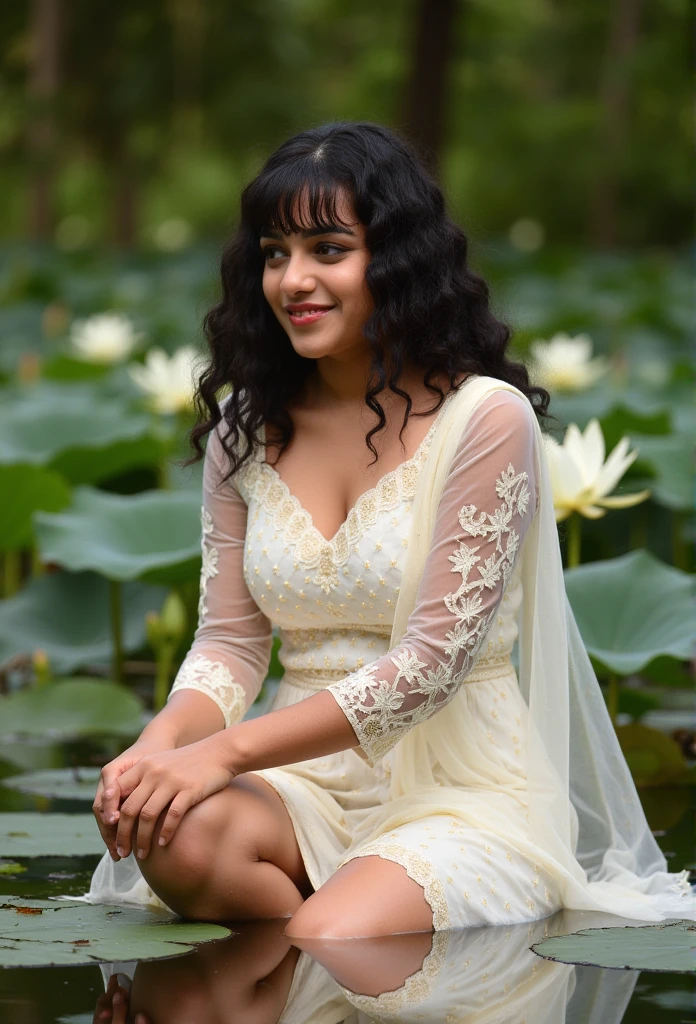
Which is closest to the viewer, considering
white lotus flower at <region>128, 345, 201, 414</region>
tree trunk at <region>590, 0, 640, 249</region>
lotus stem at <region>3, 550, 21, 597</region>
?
lotus stem at <region>3, 550, 21, 597</region>

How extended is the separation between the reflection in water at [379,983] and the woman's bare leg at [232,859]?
68mm

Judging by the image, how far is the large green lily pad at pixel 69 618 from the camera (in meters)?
4.23

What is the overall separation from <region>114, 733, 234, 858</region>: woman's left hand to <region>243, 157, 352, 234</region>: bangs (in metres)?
0.83

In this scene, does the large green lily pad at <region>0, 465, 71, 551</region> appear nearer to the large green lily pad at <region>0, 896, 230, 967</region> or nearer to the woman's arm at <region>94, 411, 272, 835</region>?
the woman's arm at <region>94, 411, 272, 835</region>

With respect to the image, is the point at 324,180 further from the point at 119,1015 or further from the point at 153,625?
the point at 153,625

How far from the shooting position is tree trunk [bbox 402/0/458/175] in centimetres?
1243

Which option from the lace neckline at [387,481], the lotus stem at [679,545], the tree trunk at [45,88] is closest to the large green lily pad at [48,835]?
the lace neckline at [387,481]

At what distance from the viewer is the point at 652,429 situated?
17.3ft

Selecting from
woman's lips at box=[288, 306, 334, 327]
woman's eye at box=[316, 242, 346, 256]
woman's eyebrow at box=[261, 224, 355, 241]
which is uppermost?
woman's eyebrow at box=[261, 224, 355, 241]

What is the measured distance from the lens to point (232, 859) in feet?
7.84

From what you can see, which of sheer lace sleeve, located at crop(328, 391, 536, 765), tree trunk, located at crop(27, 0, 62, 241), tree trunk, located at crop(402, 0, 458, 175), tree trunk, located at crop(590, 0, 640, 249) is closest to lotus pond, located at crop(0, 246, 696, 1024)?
sheer lace sleeve, located at crop(328, 391, 536, 765)

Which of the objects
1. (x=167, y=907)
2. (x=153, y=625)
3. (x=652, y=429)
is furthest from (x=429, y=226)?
(x=652, y=429)

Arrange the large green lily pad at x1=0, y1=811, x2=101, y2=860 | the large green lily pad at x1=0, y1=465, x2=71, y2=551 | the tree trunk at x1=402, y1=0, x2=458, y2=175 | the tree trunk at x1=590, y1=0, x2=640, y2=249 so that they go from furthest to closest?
the tree trunk at x1=590, y1=0, x2=640, y2=249 < the tree trunk at x1=402, y1=0, x2=458, y2=175 < the large green lily pad at x1=0, y1=465, x2=71, y2=551 < the large green lily pad at x1=0, y1=811, x2=101, y2=860

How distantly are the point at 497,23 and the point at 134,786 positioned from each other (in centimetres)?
1991
